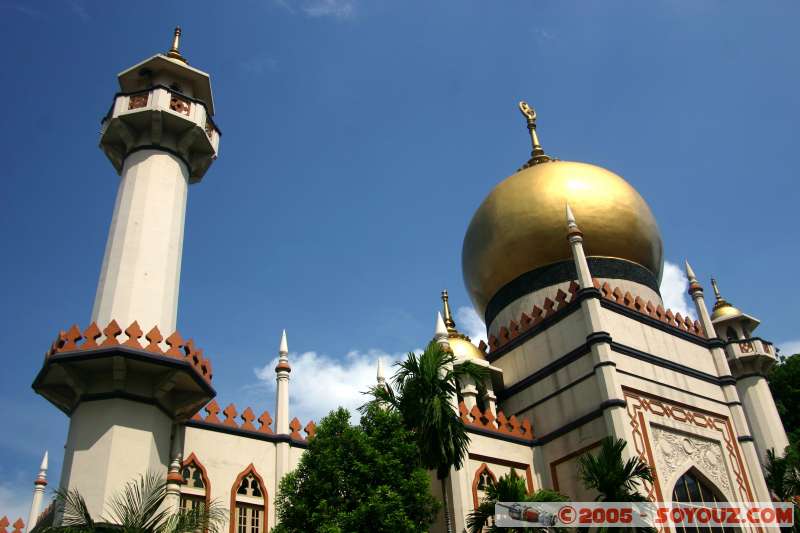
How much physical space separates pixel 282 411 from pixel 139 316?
3549mm

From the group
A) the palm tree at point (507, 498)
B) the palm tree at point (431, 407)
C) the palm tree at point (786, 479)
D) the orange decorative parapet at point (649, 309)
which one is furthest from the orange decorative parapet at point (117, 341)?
the palm tree at point (786, 479)

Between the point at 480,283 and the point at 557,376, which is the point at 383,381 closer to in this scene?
the point at 557,376

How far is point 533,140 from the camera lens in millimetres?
25688

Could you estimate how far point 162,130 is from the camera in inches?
637

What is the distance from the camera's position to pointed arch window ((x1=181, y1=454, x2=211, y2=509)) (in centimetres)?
1352

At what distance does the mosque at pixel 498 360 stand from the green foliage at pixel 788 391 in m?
7.82

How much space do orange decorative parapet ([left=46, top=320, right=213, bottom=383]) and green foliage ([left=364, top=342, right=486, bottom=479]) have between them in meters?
3.72

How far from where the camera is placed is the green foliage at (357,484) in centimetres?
1212

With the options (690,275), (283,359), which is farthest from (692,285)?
(283,359)

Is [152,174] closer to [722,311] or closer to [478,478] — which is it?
[478,478]

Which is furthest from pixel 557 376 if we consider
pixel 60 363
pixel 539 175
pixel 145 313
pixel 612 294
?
pixel 60 363

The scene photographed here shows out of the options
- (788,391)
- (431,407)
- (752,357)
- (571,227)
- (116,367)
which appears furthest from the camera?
(788,391)

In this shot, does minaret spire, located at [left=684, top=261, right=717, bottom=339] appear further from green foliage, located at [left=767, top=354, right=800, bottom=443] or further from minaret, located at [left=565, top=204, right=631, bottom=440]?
green foliage, located at [left=767, top=354, right=800, bottom=443]

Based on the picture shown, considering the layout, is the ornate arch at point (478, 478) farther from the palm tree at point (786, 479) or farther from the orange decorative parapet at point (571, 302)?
the palm tree at point (786, 479)
